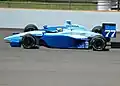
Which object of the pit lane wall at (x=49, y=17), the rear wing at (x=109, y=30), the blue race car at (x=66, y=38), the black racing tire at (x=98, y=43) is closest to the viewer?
the black racing tire at (x=98, y=43)

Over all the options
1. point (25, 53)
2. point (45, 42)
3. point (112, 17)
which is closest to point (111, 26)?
point (45, 42)

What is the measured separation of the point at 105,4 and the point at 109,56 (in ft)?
42.3

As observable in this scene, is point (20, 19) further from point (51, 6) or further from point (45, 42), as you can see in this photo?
point (45, 42)

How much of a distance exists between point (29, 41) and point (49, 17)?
7.18m

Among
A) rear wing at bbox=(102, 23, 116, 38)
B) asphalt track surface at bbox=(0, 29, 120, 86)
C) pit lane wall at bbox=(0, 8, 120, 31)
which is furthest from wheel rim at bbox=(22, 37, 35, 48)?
pit lane wall at bbox=(0, 8, 120, 31)

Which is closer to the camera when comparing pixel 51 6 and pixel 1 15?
pixel 1 15

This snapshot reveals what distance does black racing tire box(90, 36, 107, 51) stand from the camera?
1199 cm

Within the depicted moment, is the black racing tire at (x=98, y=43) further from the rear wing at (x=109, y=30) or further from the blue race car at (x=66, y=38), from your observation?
the rear wing at (x=109, y=30)

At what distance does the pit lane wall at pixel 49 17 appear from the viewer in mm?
18984

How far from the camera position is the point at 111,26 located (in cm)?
1267

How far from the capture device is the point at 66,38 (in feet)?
39.8

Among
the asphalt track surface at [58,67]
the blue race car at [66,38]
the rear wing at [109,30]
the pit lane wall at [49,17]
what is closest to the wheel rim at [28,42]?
the blue race car at [66,38]

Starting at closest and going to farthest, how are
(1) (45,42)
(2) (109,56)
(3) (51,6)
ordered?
(2) (109,56)
(1) (45,42)
(3) (51,6)

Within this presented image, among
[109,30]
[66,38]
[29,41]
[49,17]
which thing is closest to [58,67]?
[66,38]
